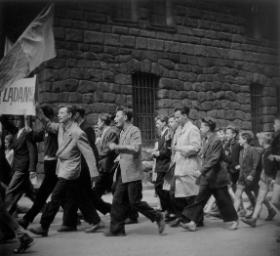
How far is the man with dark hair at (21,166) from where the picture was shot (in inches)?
271

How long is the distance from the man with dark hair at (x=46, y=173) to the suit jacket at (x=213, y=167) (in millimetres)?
2169

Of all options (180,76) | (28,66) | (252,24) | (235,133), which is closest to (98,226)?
(28,66)

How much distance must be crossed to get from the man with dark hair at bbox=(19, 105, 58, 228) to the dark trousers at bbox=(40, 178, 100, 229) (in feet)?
0.91

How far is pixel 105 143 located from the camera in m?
7.68

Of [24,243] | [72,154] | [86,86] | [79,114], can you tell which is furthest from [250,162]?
[86,86]

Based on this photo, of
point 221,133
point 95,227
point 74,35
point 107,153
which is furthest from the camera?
point 74,35

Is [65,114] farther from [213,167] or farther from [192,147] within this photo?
[213,167]

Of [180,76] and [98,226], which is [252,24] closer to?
[180,76]

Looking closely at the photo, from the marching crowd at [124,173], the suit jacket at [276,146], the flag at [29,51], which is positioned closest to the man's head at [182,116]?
the marching crowd at [124,173]

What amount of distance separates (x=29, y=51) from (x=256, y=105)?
10.6m

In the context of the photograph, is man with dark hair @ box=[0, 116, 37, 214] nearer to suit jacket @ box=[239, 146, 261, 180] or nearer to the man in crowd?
the man in crowd

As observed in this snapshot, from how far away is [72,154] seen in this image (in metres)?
6.39

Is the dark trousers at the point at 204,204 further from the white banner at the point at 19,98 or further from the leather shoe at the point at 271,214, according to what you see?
the white banner at the point at 19,98

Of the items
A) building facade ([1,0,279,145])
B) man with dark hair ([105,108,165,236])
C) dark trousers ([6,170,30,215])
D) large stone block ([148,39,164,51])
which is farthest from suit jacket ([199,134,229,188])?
large stone block ([148,39,164,51])
